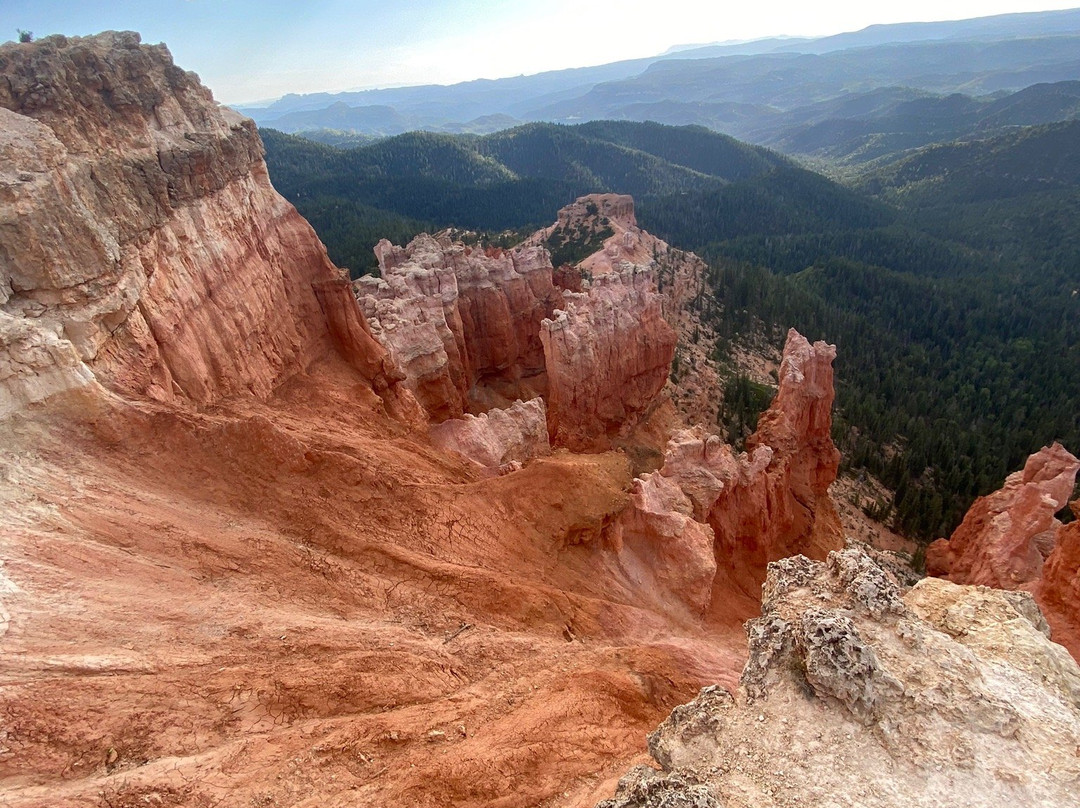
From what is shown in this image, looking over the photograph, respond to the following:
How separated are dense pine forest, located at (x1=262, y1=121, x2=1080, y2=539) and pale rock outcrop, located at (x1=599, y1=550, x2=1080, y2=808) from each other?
99.4ft

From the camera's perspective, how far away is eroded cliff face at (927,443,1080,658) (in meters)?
17.1

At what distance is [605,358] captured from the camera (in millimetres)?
32250

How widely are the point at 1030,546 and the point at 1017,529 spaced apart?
714 mm

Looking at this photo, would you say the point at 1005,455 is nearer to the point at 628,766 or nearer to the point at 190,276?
the point at 628,766

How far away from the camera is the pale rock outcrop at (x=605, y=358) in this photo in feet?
99.9

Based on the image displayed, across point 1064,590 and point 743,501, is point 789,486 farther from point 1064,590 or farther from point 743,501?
point 1064,590

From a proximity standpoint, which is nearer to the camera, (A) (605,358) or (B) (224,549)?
(B) (224,549)

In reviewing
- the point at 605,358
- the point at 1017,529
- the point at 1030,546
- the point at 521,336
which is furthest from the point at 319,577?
the point at 521,336

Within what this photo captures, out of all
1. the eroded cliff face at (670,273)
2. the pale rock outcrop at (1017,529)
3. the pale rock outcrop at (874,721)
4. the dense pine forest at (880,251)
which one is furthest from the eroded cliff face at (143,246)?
the dense pine forest at (880,251)

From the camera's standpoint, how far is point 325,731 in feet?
25.3

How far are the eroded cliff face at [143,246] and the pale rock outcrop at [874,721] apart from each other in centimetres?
1129

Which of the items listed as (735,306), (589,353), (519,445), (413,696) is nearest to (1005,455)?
(735,306)

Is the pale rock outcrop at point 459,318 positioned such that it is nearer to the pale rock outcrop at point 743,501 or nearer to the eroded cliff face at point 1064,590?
the pale rock outcrop at point 743,501

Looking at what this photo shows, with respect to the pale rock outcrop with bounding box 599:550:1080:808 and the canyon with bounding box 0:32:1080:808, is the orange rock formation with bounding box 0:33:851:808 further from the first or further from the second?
the pale rock outcrop with bounding box 599:550:1080:808
